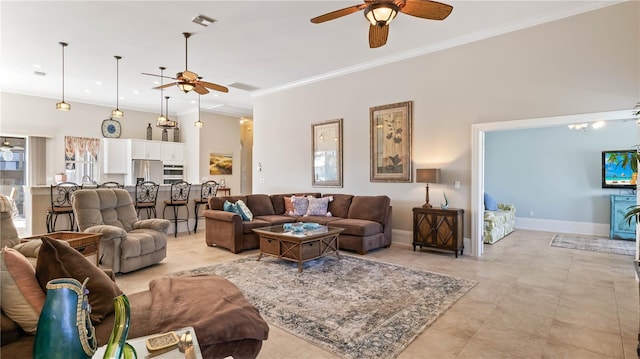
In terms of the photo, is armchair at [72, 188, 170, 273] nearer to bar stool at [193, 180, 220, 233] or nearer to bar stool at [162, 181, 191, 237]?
bar stool at [162, 181, 191, 237]

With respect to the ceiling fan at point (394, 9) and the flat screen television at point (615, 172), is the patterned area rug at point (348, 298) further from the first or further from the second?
the flat screen television at point (615, 172)

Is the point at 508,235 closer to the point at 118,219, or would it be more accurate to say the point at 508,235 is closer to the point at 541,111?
the point at 541,111

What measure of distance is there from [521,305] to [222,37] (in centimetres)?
524

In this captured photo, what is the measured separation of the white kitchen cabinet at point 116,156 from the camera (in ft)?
30.0

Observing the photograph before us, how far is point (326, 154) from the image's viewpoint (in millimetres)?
6980

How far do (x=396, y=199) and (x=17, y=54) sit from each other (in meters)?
7.23

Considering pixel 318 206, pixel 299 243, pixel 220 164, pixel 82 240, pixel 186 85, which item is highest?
pixel 186 85

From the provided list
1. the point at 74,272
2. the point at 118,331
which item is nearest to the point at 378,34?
the point at 74,272

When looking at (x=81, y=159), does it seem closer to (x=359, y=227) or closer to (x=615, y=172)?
(x=359, y=227)

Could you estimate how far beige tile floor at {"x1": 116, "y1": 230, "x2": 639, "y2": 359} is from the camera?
2.33 meters

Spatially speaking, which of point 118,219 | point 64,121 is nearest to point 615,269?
point 118,219

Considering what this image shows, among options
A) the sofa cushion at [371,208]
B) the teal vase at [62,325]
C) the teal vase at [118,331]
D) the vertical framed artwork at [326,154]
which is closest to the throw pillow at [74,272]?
the teal vase at [62,325]

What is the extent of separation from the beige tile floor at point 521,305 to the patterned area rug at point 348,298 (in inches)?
5.3

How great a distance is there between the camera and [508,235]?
666 cm
